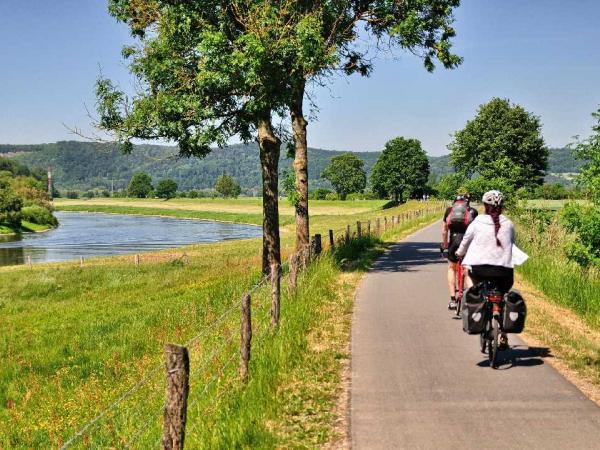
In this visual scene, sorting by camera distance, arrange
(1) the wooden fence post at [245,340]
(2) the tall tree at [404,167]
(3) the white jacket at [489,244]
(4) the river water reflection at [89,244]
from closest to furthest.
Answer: (1) the wooden fence post at [245,340], (3) the white jacket at [489,244], (4) the river water reflection at [89,244], (2) the tall tree at [404,167]

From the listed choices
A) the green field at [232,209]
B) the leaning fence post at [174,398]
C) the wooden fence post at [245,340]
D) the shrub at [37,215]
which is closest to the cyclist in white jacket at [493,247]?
the wooden fence post at [245,340]

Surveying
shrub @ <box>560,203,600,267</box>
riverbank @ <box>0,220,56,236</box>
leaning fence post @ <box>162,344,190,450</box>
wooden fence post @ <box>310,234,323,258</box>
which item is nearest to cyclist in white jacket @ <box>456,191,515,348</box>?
leaning fence post @ <box>162,344,190,450</box>

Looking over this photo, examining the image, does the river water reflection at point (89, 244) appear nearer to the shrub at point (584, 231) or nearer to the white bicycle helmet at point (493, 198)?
the shrub at point (584, 231)

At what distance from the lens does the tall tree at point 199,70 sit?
1519cm

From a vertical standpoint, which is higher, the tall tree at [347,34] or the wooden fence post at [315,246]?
the tall tree at [347,34]

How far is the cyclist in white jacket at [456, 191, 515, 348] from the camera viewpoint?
758cm

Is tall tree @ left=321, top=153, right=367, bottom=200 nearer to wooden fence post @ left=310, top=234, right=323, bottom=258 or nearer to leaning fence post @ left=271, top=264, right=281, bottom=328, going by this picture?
wooden fence post @ left=310, top=234, right=323, bottom=258

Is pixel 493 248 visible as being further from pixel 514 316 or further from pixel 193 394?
pixel 193 394

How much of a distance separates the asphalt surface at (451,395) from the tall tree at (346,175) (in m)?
138

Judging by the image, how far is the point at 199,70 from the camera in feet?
54.9

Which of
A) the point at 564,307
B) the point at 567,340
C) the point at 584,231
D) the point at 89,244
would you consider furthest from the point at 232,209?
the point at 567,340

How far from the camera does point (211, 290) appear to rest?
18938 millimetres

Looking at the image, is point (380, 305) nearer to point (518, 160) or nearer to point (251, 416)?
point (251, 416)

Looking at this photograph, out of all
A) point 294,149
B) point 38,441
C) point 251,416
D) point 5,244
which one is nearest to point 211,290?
point 294,149
